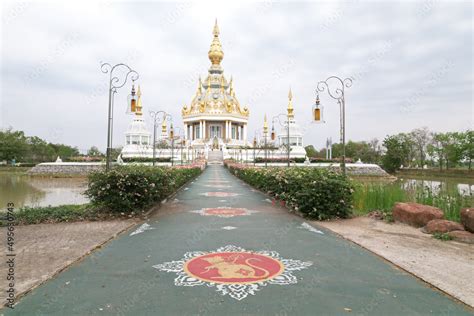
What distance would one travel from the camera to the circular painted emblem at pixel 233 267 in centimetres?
516

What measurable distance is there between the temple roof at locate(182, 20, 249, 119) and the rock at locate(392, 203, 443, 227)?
66705 millimetres

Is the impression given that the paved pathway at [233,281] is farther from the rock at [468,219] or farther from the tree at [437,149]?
the tree at [437,149]

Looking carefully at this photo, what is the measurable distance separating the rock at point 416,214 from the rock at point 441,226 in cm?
38

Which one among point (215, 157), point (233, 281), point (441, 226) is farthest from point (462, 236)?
point (215, 157)

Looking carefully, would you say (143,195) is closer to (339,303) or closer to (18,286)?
(18,286)

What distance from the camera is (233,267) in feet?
18.5

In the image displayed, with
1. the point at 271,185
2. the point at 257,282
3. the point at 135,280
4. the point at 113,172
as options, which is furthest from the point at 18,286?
the point at 271,185

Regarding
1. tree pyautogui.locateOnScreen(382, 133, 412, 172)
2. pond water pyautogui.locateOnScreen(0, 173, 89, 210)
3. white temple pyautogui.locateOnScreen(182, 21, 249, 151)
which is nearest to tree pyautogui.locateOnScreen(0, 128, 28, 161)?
white temple pyautogui.locateOnScreen(182, 21, 249, 151)

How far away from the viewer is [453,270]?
5.71 meters

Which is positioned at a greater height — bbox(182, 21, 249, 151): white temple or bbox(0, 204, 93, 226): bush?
bbox(182, 21, 249, 151): white temple

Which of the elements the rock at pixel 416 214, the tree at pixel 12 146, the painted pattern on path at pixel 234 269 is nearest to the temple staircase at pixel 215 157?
the tree at pixel 12 146

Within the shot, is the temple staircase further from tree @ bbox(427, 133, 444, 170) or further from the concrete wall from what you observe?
tree @ bbox(427, 133, 444, 170)

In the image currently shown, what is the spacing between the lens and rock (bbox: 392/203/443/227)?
9094 mm

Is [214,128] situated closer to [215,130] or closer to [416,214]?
[215,130]
